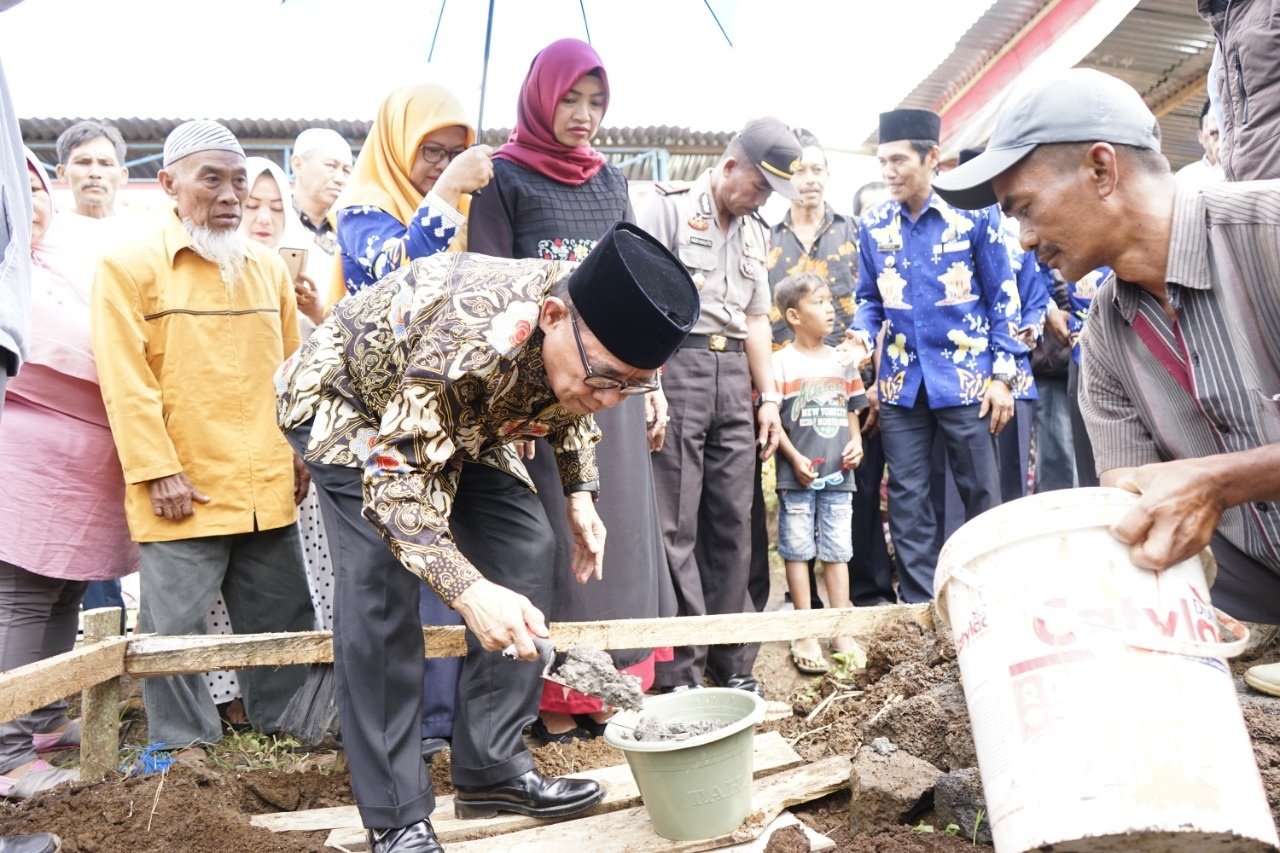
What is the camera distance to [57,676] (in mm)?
3072

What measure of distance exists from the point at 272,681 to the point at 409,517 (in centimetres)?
199

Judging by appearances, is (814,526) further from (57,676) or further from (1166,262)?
(57,676)

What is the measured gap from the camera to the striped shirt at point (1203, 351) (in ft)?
7.30

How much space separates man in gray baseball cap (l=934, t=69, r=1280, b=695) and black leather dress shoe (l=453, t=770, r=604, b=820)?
1742 millimetres

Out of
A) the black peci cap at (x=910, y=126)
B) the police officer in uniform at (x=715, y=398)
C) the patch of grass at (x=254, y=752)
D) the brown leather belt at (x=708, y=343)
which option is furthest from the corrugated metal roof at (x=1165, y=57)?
the patch of grass at (x=254, y=752)

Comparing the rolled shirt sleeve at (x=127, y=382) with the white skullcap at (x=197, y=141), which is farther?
the white skullcap at (x=197, y=141)

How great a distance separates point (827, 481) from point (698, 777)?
2414mm

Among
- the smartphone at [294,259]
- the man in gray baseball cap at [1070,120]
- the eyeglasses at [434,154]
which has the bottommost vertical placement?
the man in gray baseball cap at [1070,120]

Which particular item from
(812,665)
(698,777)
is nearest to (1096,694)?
(698,777)

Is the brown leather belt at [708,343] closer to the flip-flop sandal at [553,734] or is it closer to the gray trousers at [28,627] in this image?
the flip-flop sandal at [553,734]

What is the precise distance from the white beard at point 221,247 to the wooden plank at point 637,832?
88.7 inches

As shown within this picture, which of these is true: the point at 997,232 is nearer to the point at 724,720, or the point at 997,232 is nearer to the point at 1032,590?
the point at 724,720

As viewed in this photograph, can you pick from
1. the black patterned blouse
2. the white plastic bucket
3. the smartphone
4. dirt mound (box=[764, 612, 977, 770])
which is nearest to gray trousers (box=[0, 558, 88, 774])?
the smartphone

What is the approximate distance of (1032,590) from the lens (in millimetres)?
1964
